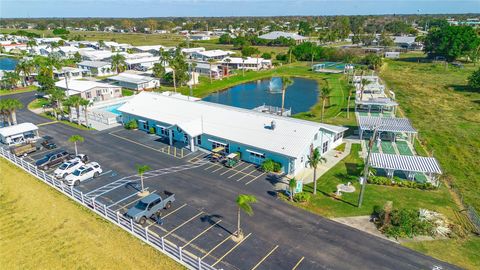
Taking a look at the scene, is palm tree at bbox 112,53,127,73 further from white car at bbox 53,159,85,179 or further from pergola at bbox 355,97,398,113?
pergola at bbox 355,97,398,113

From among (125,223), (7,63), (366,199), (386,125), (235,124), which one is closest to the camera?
(125,223)

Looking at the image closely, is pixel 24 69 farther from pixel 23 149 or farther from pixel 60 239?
pixel 60 239

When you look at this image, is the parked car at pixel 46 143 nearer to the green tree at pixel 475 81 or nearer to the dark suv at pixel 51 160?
the dark suv at pixel 51 160

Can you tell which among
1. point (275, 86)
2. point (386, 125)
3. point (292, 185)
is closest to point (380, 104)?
point (386, 125)

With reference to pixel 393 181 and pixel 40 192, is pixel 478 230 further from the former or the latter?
pixel 40 192

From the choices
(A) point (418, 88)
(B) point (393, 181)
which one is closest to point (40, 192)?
(B) point (393, 181)
